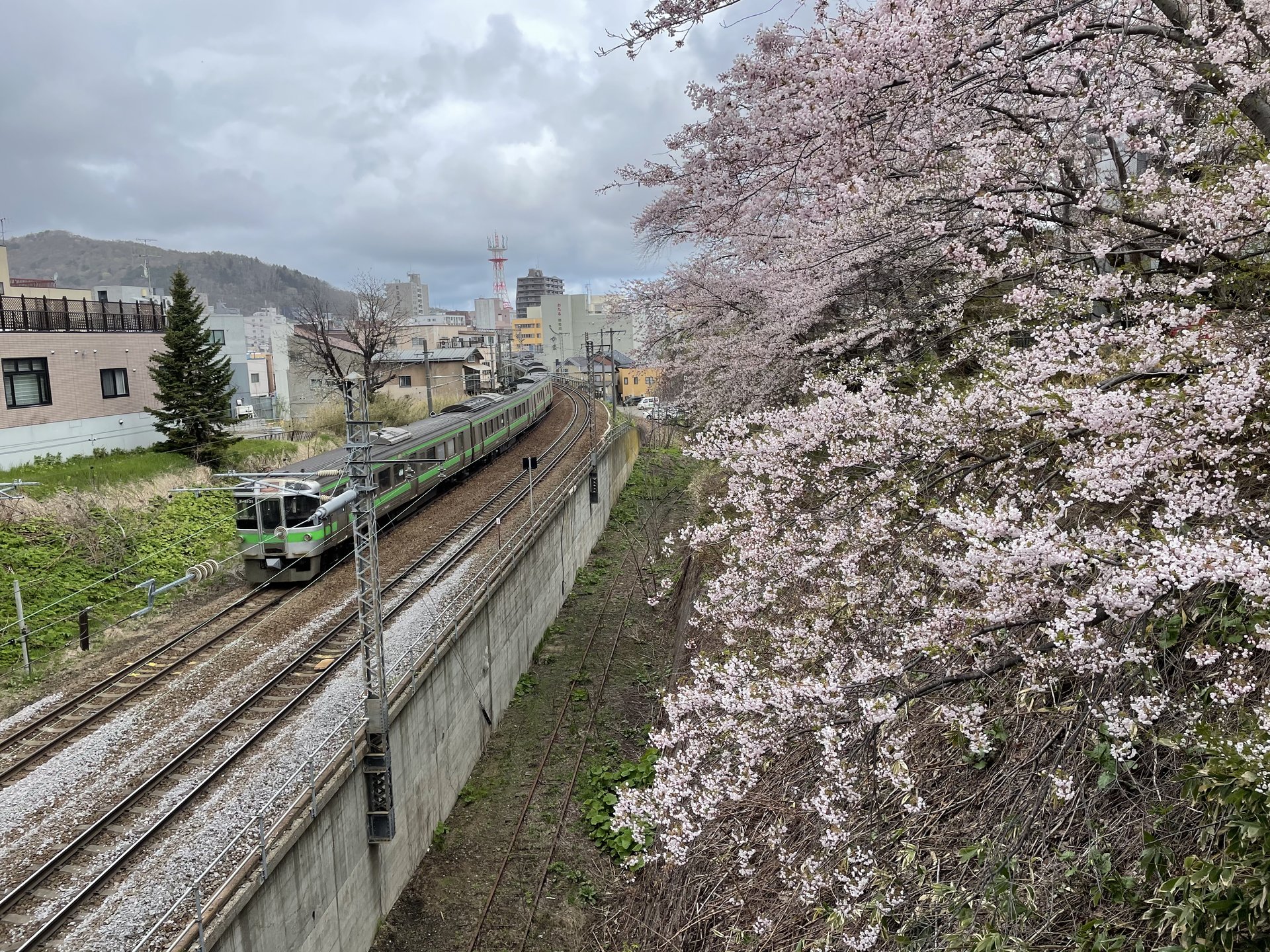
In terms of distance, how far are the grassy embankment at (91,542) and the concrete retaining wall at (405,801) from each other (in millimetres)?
6547

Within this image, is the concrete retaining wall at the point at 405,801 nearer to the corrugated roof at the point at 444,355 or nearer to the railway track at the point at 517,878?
the railway track at the point at 517,878

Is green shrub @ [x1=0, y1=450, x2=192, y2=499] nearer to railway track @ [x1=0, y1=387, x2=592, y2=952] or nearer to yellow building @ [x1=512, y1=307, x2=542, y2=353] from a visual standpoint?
railway track @ [x1=0, y1=387, x2=592, y2=952]

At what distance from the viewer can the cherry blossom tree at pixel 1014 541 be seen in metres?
4.14

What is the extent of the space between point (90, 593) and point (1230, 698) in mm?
18273

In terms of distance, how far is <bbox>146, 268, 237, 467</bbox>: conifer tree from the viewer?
2555 centimetres

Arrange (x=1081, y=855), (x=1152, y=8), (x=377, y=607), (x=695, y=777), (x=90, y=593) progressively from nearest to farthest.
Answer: (x=1081, y=855)
(x=1152, y=8)
(x=695, y=777)
(x=377, y=607)
(x=90, y=593)

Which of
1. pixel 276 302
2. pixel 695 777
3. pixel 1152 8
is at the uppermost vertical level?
pixel 276 302

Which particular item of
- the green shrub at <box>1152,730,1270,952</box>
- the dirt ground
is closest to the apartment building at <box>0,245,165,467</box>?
the dirt ground

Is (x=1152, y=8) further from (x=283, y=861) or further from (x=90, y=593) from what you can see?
(x=90, y=593)

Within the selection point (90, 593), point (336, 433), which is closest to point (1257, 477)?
point (90, 593)

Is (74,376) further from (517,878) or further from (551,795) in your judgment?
(517,878)

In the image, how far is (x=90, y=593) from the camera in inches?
604

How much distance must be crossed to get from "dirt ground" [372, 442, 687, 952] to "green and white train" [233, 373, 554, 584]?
5.34 meters

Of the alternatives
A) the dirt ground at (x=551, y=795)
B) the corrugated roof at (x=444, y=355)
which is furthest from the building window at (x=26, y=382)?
the corrugated roof at (x=444, y=355)
